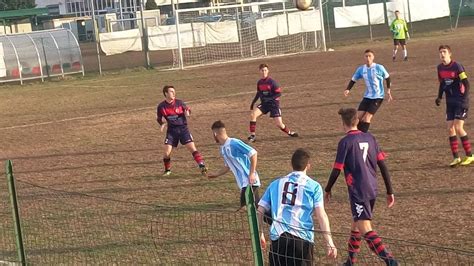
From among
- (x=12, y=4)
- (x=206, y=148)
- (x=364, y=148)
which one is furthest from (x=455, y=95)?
(x=12, y=4)

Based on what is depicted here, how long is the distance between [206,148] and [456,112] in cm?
626

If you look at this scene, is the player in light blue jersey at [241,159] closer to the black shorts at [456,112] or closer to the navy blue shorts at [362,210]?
the navy blue shorts at [362,210]

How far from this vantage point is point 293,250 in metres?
7.62

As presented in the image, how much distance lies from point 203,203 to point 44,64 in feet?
105

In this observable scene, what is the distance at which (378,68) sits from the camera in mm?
17125

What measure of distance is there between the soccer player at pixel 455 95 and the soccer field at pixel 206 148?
16.7 inches

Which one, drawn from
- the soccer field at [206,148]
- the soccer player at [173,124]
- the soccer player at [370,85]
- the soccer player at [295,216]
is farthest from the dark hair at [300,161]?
the soccer player at [370,85]

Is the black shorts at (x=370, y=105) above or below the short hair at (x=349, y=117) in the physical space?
below

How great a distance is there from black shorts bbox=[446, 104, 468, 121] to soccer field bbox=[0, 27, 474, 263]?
855 millimetres

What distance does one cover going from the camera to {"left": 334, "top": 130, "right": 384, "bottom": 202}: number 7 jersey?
890 centimetres

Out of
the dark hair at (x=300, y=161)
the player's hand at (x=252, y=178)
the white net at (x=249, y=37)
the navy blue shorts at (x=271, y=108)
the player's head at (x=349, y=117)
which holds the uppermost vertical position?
the white net at (x=249, y=37)

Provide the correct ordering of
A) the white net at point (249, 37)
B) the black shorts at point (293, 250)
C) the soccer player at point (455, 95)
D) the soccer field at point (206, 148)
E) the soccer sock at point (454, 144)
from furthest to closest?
1. the white net at point (249, 37)
2. the soccer sock at point (454, 144)
3. the soccer player at point (455, 95)
4. the soccer field at point (206, 148)
5. the black shorts at point (293, 250)

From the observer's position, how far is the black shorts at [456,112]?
14.1m

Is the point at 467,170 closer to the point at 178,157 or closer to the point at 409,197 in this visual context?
the point at 409,197
